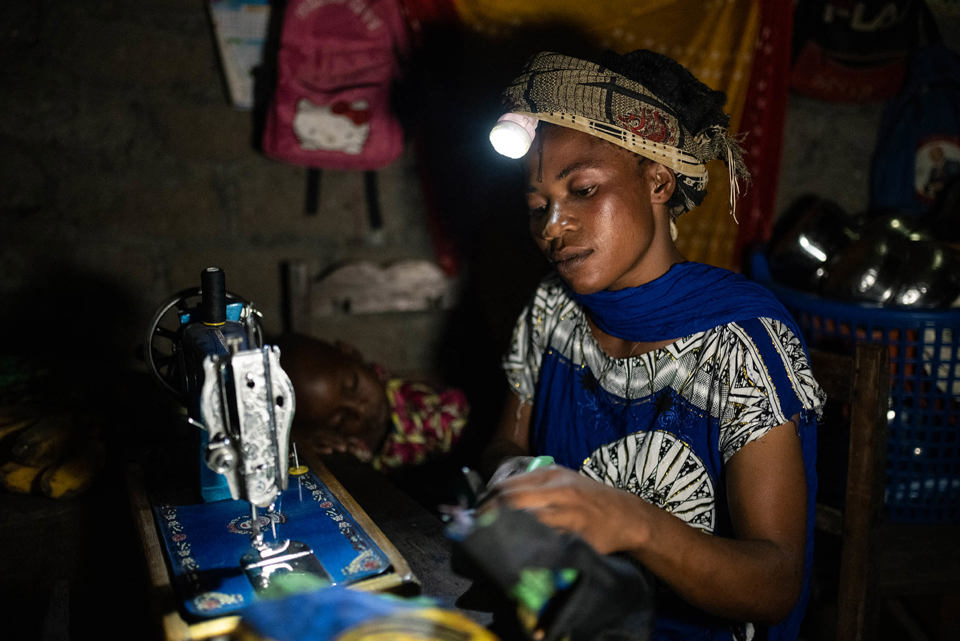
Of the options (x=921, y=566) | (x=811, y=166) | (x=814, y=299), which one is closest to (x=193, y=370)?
(x=814, y=299)

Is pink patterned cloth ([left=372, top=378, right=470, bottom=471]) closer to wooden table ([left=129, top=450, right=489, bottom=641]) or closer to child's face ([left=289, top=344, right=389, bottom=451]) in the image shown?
child's face ([left=289, top=344, right=389, bottom=451])

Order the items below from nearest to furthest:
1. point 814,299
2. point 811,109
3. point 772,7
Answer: point 814,299, point 772,7, point 811,109

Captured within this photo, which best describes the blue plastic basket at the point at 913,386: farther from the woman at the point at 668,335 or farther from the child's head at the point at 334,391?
the child's head at the point at 334,391

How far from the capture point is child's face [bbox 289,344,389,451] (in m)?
2.64

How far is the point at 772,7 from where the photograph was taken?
2.84 metres

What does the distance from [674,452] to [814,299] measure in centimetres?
112

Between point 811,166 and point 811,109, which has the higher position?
point 811,109

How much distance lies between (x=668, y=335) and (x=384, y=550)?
770mm

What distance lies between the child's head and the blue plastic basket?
160 cm

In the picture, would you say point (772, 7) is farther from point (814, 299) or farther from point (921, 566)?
point (921, 566)

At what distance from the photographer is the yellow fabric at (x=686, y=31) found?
2.65 m

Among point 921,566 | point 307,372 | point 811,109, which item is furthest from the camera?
point 811,109

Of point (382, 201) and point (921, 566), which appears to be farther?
point (382, 201)

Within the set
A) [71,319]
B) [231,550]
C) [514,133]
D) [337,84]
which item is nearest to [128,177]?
[71,319]
